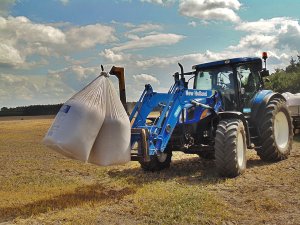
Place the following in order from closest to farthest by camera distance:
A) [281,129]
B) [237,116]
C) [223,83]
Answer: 1. [237,116]
2. [223,83]
3. [281,129]

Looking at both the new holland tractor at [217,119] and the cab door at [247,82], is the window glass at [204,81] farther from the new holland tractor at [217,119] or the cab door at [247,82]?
the cab door at [247,82]

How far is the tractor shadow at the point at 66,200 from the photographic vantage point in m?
7.16

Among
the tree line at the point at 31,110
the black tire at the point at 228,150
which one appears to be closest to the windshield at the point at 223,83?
the black tire at the point at 228,150

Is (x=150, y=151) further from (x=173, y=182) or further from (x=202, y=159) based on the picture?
(x=202, y=159)

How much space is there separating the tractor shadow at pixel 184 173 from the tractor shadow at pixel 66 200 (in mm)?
951

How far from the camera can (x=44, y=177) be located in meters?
10.6

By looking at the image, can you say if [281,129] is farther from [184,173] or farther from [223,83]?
[184,173]

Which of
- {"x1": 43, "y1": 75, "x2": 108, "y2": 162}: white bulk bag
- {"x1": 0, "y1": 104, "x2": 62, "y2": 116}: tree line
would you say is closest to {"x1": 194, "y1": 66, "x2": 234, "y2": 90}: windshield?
{"x1": 43, "y1": 75, "x2": 108, "y2": 162}: white bulk bag

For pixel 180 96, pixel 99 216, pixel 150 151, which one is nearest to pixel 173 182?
pixel 150 151

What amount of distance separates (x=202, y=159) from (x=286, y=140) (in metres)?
2.38

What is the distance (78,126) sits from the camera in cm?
702

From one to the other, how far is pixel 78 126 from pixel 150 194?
1952 millimetres

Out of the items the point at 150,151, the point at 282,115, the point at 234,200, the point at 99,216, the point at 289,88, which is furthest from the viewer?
the point at 289,88

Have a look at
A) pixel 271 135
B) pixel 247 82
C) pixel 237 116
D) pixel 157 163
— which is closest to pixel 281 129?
pixel 271 135
